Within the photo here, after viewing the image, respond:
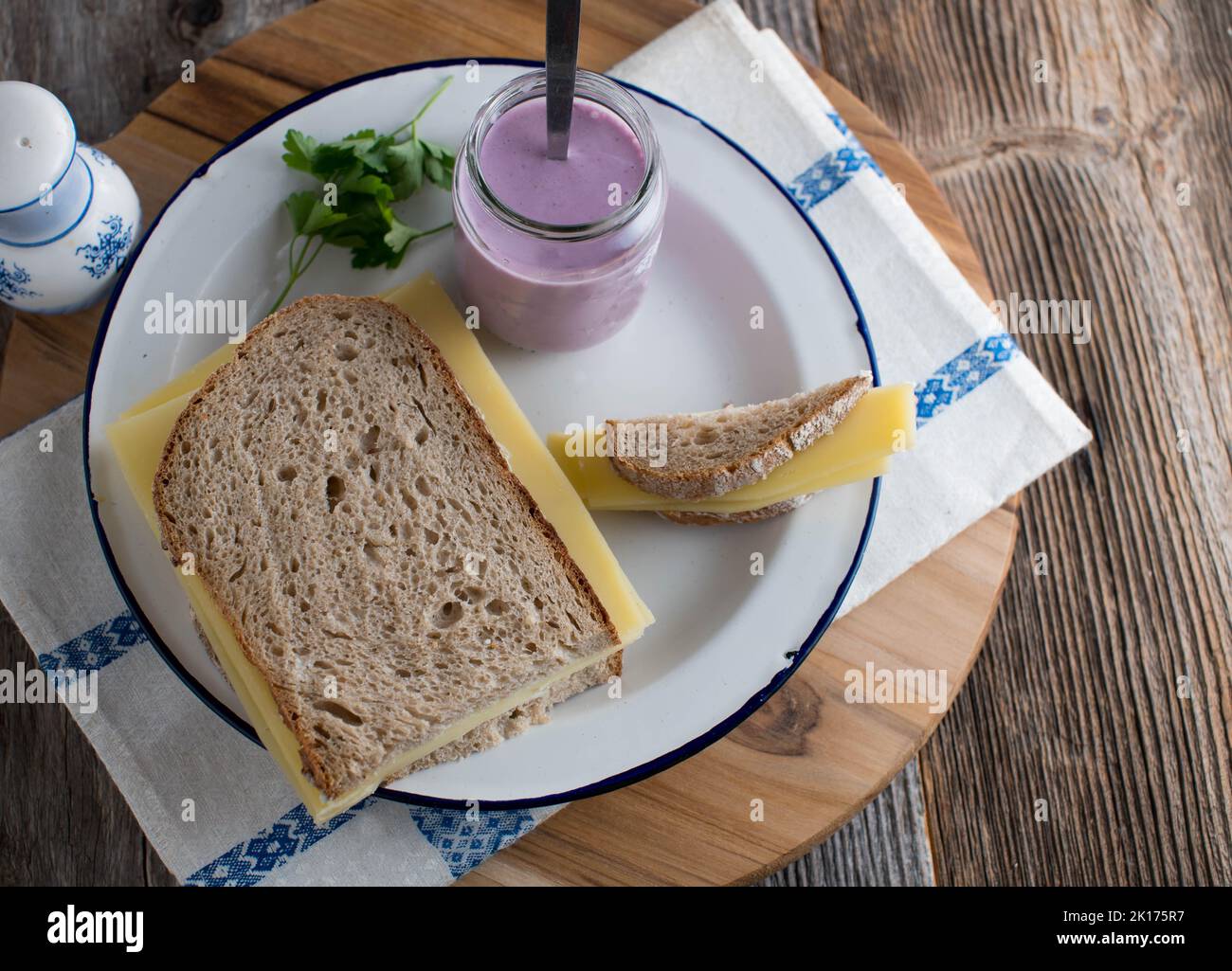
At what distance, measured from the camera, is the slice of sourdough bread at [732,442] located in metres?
2.24

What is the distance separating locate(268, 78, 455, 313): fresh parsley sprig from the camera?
2.45 m

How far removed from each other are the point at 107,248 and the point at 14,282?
8.4 inches

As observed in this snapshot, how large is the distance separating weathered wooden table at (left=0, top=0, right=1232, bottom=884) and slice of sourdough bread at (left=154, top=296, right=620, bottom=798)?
0.87m

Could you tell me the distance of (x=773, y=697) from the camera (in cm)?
247

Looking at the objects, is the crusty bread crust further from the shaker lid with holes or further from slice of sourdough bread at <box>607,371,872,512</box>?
the shaker lid with holes

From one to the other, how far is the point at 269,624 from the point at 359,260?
0.92 metres

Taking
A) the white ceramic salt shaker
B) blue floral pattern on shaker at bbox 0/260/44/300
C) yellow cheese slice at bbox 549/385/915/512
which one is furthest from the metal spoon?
blue floral pattern on shaker at bbox 0/260/44/300

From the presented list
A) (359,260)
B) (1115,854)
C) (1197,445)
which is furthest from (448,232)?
(1115,854)

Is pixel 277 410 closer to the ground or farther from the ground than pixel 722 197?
closer to the ground

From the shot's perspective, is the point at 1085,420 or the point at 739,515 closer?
the point at 739,515

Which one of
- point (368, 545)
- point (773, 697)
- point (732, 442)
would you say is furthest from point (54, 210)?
point (773, 697)

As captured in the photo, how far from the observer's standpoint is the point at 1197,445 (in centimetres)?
301

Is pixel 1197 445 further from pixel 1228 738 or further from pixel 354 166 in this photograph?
pixel 354 166

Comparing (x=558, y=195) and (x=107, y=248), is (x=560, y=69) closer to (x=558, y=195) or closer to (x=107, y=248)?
(x=558, y=195)
